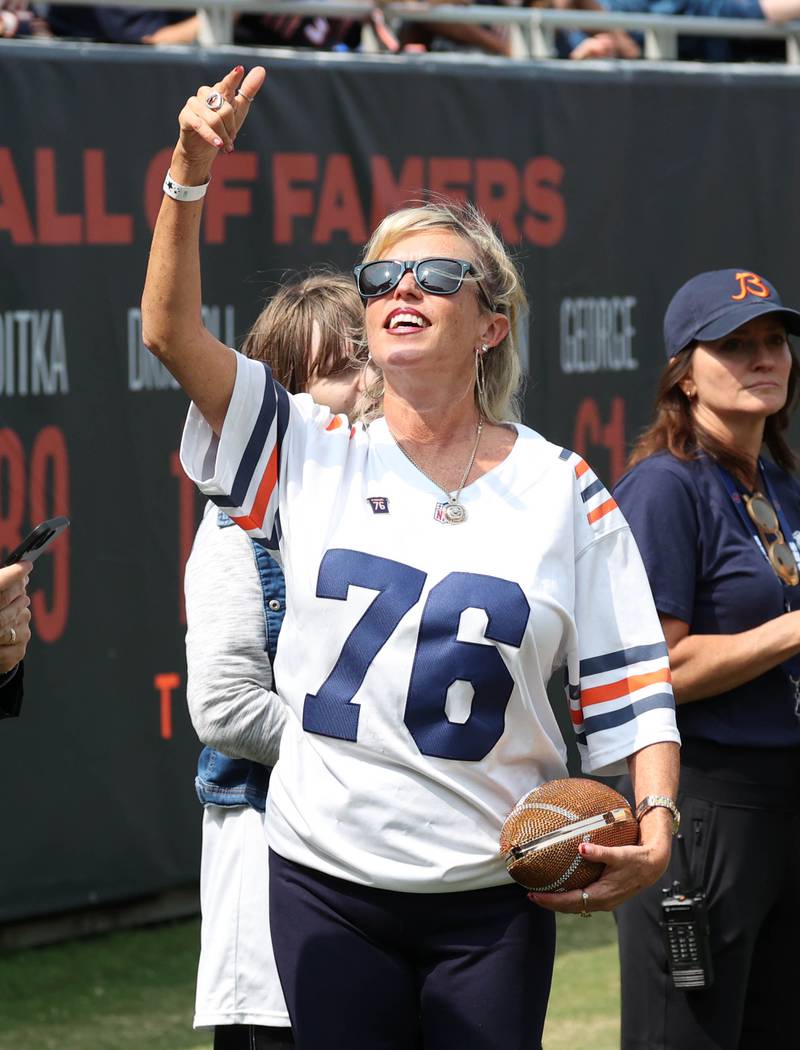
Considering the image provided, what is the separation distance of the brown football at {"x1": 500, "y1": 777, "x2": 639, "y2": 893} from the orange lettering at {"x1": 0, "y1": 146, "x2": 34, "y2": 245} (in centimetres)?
304

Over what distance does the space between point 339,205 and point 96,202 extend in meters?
0.88

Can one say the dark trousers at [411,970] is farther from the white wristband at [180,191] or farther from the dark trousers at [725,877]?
the white wristband at [180,191]

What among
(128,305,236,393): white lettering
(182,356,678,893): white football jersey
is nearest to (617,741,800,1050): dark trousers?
(182,356,678,893): white football jersey

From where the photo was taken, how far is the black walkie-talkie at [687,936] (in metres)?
3.25

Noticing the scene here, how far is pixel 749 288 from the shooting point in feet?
11.6

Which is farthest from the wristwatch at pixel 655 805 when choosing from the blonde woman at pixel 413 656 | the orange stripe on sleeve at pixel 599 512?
the orange stripe on sleeve at pixel 599 512

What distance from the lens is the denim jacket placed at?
117 inches

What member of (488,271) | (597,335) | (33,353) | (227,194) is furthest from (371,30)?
(488,271)

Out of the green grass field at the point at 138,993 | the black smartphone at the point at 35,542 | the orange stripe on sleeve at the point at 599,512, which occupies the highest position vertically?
the orange stripe on sleeve at the point at 599,512

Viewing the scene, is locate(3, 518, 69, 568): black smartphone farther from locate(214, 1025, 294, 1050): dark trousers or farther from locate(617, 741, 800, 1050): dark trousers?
locate(617, 741, 800, 1050): dark trousers

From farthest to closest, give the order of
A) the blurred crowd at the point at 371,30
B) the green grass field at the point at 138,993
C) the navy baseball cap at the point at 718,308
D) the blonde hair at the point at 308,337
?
the blurred crowd at the point at 371,30, the green grass field at the point at 138,993, the navy baseball cap at the point at 718,308, the blonde hair at the point at 308,337

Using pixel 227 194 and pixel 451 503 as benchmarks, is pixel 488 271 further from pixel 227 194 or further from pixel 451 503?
pixel 227 194

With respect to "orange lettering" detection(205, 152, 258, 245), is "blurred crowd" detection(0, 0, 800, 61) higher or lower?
higher

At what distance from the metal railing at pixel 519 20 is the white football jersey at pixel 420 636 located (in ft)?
10.3
